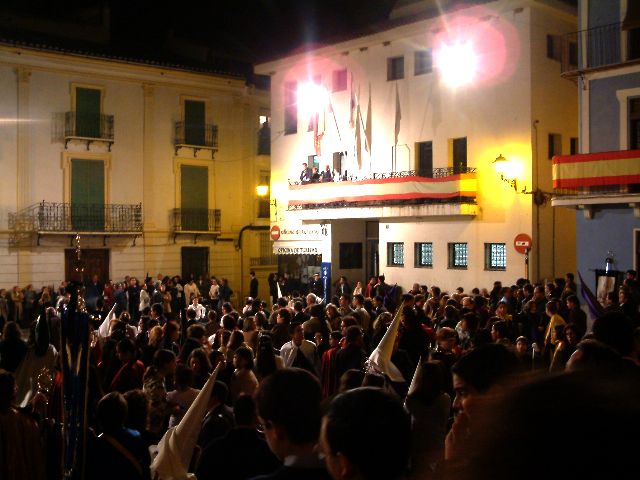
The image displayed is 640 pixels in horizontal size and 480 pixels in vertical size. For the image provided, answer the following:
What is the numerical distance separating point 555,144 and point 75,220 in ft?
63.3

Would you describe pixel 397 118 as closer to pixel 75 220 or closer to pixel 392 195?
pixel 392 195

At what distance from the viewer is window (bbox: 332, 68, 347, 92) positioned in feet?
97.7

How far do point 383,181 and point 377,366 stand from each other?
61.6ft

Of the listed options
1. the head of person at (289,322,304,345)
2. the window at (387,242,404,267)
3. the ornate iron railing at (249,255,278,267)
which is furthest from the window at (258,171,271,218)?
the head of person at (289,322,304,345)

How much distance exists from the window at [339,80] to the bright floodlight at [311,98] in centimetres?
49

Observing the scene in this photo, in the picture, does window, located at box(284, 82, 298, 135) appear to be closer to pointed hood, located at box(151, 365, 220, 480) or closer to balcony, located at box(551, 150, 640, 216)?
balcony, located at box(551, 150, 640, 216)

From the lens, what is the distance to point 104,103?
106 feet

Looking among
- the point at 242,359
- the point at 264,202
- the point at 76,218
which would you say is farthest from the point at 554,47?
the point at 76,218

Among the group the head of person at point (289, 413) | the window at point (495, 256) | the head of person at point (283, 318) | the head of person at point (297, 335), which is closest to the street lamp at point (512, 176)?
the window at point (495, 256)

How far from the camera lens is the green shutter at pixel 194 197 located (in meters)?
34.6

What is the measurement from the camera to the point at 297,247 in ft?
104

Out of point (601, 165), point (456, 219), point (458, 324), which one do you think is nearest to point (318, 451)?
point (458, 324)

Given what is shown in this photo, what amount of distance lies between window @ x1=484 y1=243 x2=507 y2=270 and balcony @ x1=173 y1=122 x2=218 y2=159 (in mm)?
15500

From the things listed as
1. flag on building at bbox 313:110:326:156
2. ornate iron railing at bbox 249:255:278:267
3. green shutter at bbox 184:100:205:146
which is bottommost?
ornate iron railing at bbox 249:255:278:267
